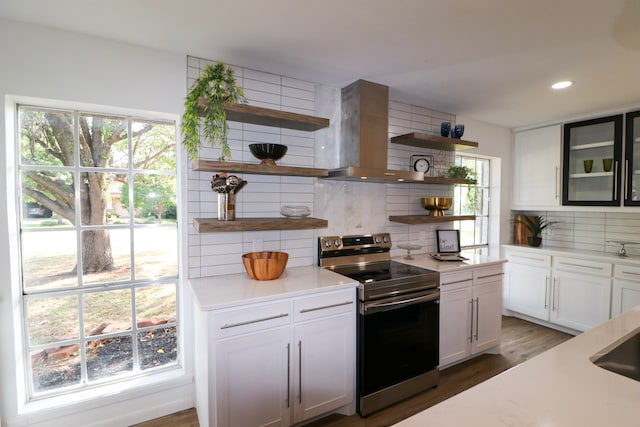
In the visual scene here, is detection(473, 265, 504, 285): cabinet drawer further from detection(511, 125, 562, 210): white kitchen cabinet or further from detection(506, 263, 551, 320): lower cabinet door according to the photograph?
detection(511, 125, 562, 210): white kitchen cabinet

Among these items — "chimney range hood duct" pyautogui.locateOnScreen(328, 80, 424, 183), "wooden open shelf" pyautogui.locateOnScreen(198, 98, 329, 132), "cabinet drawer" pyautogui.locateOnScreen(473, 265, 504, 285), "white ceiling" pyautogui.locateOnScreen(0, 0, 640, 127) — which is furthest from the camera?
"cabinet drawer" pyautogui.locateOnScreen(473, 265, 504, 285)

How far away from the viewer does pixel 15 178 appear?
6.00ft

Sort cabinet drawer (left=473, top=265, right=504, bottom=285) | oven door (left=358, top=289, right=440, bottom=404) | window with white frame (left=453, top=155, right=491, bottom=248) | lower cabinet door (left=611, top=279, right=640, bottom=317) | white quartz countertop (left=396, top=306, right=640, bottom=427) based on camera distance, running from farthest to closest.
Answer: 1. window with white frame (left=453, top=155, right=491, bottom=248)
2. lower cabinet door (left=611, top=279, right=640, bottom=317)
3. cabinet drawer (left=473, top=265, right=504, bottom=285)
4. oven door (left=358, top=289, right=440, bottom=404)
5. white quartz countertop (left=396, top=306, right=640, bottom=427)

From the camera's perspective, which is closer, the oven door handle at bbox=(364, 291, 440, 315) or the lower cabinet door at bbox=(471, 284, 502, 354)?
the oven door handle at bbox=(364, 291, 440, 315)

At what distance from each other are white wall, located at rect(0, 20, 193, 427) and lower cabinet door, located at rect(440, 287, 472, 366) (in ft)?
6.85

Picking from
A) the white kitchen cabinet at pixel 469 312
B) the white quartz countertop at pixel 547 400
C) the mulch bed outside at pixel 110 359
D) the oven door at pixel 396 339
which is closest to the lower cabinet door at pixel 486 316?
the white kitchen cabinet at pixel 469 312

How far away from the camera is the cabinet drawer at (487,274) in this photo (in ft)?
9.07

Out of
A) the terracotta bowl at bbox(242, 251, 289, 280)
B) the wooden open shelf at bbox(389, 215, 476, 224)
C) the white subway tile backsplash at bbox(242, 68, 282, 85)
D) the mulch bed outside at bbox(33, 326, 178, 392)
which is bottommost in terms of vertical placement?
the mulch bed outside at bbox(33, 326, 178, 392)

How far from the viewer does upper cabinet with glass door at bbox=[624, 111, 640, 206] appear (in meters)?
3.04

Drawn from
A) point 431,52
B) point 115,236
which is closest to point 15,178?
point 115,236

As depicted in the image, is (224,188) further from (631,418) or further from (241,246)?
(631,418)

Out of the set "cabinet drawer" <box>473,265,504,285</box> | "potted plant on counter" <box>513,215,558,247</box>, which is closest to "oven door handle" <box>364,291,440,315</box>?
"cabinet drawer" <box>473,265,504,285</box>

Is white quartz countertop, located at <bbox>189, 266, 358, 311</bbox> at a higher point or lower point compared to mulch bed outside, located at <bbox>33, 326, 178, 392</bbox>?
higher

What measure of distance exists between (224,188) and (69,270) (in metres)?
1.10
